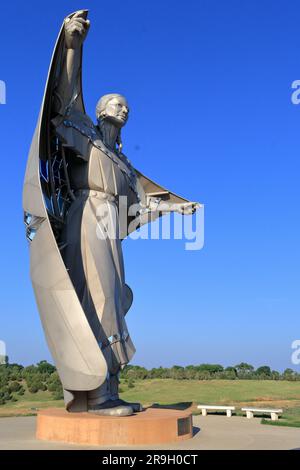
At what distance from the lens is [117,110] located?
10031mm

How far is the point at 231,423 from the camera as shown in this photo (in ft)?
37.3

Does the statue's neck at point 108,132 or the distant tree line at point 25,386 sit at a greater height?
the statue's neck at point 108,132

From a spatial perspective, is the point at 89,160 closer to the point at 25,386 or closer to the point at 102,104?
the point at 102,104

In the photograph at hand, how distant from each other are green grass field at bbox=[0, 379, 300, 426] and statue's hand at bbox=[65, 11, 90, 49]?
9.53 meters

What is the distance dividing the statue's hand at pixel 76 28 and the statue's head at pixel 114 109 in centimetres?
176

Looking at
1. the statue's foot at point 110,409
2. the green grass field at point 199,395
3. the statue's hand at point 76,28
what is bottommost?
the green grass field at point 199,395

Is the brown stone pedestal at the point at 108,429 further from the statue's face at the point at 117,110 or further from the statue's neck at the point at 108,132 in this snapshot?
the statue's face at the point at 117,110

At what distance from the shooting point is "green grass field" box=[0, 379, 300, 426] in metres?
14.5

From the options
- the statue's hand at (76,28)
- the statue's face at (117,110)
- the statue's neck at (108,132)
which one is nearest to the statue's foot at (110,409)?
the statue's neck at (108,132)

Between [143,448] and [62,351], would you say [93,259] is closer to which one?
[62,351]

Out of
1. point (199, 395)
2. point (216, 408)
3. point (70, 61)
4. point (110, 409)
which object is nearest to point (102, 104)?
point (70, 61)

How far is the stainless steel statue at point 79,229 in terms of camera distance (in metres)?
7.89

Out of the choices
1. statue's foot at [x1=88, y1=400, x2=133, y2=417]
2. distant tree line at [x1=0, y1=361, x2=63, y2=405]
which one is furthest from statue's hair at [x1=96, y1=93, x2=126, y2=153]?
distant tree line at [x1=0, y1=361, x2=63, y2=405]

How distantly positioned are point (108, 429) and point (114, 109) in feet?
19.1
